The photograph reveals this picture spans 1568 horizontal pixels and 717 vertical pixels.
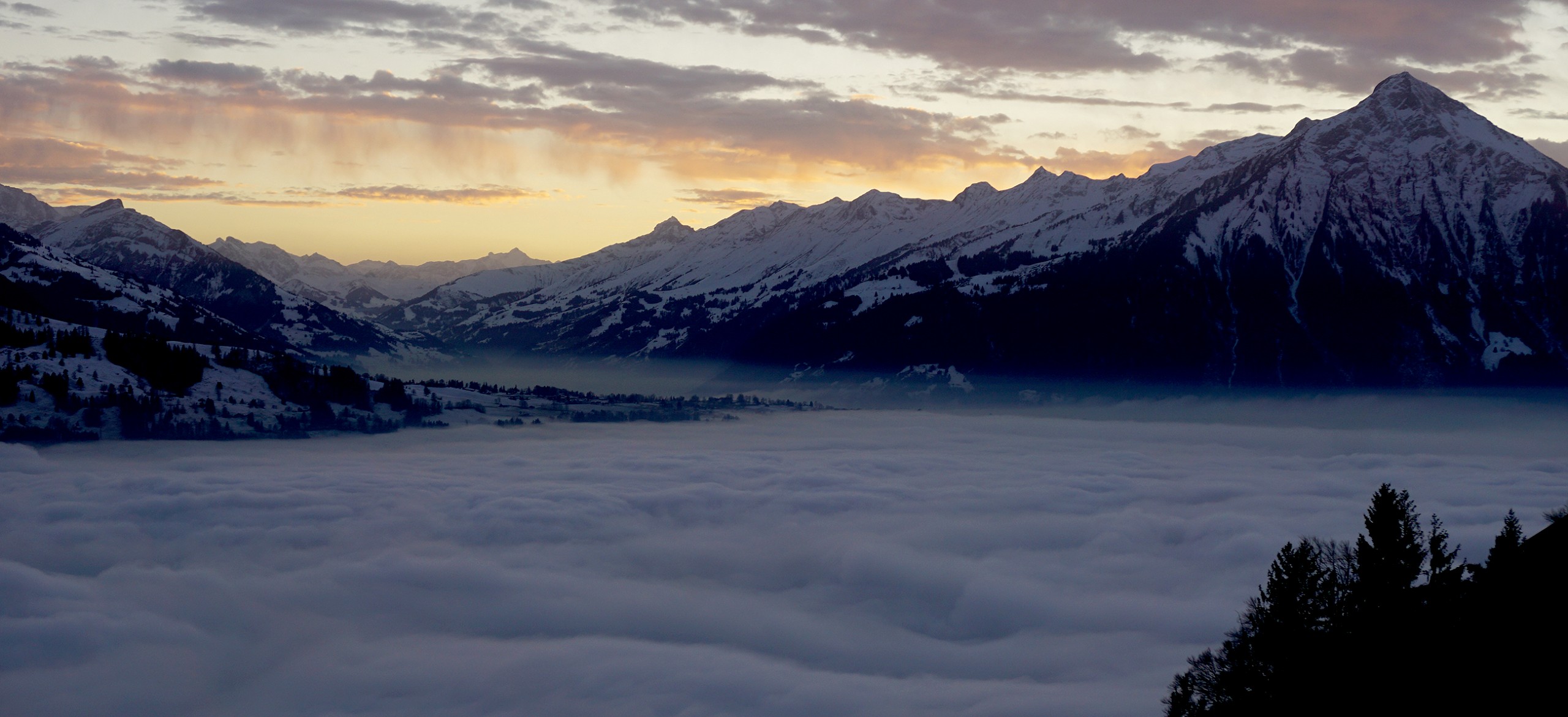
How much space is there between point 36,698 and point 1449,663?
188 metres

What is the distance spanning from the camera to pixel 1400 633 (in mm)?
76062

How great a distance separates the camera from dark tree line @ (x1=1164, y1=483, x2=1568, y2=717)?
6981 centimetres

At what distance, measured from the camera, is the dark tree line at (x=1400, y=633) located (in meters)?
69.8

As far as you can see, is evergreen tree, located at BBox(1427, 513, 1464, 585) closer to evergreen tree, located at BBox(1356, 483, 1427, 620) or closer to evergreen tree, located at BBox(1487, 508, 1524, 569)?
evergreen tree, located at BBox(1356, 483, 1427, 620)

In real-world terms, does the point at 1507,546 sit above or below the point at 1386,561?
above

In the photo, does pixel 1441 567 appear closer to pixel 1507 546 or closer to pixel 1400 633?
pixel 1507 546

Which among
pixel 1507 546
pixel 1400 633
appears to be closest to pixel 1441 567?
pixel 1507 546

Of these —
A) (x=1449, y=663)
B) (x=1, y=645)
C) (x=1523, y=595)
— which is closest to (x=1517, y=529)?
(x=1523, y=595)

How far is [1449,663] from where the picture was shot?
236ft

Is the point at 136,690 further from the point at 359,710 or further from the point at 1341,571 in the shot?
the point at 1341,571

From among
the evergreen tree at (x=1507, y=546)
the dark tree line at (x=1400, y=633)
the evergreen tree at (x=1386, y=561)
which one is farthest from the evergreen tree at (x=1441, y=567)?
the evergreen tree at (x=1507, y=546)

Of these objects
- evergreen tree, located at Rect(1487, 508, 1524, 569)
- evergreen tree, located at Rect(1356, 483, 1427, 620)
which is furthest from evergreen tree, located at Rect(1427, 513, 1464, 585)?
evergreen tree, located at Rect(1487, 508, 1524, 569)

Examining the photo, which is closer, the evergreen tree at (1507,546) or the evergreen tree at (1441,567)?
the evergreen tree at (1507,546)

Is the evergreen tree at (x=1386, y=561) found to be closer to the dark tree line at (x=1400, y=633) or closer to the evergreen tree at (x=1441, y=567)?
the dark tree line at (x=1400, y=633)
